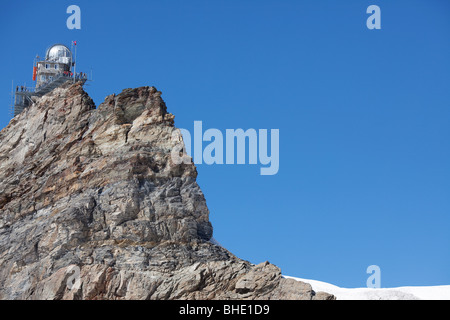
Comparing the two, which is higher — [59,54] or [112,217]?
[59,54]

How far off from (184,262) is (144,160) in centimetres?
1456

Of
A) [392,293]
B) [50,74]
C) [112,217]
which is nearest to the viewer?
[112,217]

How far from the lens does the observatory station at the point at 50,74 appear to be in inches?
5842

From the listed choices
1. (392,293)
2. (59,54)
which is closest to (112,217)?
(392,293)

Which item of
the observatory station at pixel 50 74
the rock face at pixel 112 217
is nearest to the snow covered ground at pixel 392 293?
the rock face at pixel 112 217

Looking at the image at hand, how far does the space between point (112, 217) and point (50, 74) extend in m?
44.1

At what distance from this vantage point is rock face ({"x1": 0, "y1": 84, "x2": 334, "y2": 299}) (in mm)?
111750

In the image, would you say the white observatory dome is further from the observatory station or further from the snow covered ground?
the snow covered ground

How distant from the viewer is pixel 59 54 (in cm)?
15600

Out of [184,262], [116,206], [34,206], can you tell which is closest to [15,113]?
[34,206]

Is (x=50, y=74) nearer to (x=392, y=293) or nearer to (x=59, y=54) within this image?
(x=59, y=54)

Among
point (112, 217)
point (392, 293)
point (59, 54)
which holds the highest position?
point (59, 54)

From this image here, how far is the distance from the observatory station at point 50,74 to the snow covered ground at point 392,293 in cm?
5043
